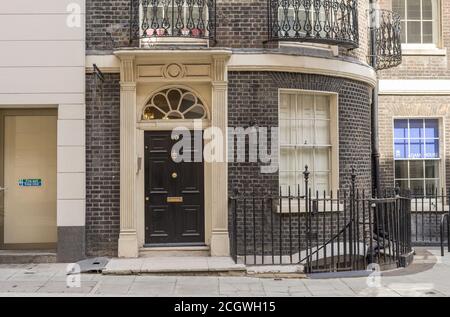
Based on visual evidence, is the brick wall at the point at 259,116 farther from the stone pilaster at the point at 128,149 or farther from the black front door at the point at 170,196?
the stone pilaster at the point at 128,149

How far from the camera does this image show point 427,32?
15.5 m

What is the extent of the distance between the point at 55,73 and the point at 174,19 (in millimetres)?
2427

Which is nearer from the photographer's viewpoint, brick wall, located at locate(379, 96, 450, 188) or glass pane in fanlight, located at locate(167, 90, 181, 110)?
glass pane in fanlight, located at locate(167, 90, 181, 110)

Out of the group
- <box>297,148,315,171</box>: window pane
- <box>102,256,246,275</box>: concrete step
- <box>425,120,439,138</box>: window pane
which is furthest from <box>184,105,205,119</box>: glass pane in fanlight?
<box>425,120,439,138</box>: window pane

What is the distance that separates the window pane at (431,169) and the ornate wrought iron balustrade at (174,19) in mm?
6795

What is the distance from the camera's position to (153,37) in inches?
452

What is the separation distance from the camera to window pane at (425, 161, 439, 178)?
15250 millimetres

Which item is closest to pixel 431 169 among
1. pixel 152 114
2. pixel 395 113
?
pixel 395 113

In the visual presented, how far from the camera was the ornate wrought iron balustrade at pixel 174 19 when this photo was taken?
11539 millimetres

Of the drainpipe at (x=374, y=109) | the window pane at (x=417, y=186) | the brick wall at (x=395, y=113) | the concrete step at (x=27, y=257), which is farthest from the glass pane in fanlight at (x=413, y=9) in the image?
the concrete step at (x=27, y=257)

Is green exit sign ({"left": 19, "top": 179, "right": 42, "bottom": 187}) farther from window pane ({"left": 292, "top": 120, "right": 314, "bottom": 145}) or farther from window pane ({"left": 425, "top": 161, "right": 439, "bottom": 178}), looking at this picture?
window pane ({"left": 425, "top": 161, "right": 439, "bottom": 178})

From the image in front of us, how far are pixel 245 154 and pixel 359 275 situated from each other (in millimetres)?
3053

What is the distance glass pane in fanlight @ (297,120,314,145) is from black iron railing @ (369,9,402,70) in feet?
9.64

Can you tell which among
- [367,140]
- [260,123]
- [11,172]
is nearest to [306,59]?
[260,123]
